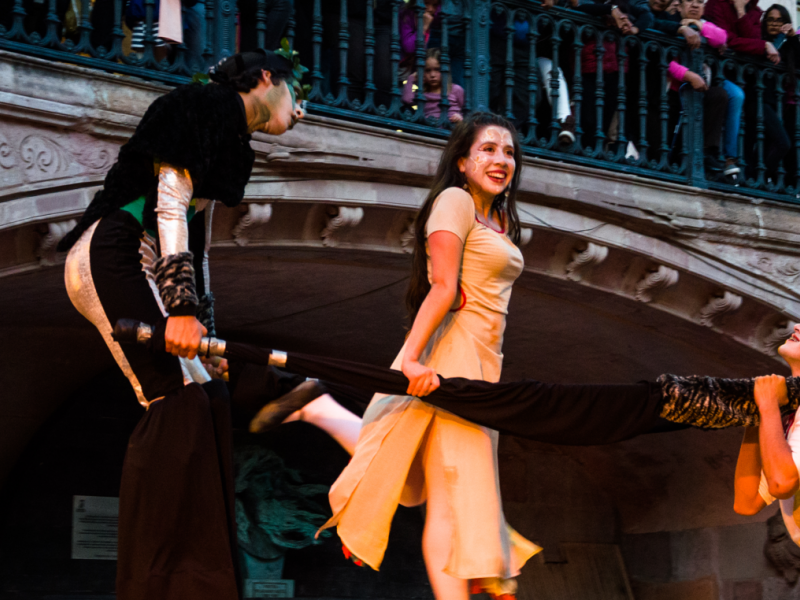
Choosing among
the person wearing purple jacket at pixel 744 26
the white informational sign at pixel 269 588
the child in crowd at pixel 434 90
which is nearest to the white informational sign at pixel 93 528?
the white informational sign at pixel 269 588

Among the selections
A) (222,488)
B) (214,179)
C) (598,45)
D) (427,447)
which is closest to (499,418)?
(427,447)

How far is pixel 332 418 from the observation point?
3643 millimetres

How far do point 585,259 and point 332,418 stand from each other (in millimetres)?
3033

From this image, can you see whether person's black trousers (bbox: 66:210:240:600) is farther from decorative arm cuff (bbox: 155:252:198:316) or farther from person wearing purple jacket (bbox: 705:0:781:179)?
person wearing purple jacket (bbox: 705:0:781:179)

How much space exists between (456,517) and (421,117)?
3.27 meters

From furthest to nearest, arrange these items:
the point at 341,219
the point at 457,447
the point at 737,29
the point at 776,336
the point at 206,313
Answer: the point at 737,29, the point at 776,336, the point at 341,219, the point at 206,313, the point at 457,447

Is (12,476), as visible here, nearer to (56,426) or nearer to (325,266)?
(56,426)

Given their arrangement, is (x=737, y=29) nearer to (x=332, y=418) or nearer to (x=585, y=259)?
(x=585, y=259)

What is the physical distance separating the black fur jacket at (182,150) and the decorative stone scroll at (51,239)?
4.94 ft

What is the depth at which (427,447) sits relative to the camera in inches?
137

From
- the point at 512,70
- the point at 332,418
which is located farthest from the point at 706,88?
the point at 332,418

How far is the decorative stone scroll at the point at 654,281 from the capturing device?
646 centimetres

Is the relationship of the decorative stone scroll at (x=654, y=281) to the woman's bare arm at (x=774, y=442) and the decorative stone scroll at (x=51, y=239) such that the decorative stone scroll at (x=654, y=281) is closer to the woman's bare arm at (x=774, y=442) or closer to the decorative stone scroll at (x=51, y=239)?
the woman's bare arm at (x=774, y=442)

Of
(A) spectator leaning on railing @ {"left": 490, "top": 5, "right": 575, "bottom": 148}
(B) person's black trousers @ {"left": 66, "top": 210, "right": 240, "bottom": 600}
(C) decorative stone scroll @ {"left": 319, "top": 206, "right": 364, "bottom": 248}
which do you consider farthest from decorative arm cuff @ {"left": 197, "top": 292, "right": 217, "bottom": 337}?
(A) spectator leaning on railing @ {"left": 490, "top": 5, "right": 575, "bottom": 148}
